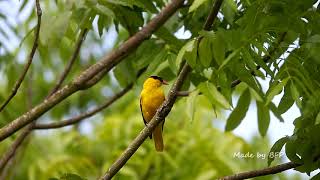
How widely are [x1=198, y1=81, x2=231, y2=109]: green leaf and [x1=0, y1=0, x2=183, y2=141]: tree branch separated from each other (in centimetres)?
82

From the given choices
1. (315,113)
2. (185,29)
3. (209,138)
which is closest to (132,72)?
(185,29)

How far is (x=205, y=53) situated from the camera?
3.19m

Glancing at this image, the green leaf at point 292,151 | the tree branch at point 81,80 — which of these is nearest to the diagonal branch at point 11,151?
the tree branch at point 81,80

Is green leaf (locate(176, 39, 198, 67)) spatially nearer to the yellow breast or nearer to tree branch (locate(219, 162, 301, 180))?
tree branch (locate(219, 162, 301, 180))

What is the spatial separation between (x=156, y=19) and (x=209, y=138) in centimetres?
341

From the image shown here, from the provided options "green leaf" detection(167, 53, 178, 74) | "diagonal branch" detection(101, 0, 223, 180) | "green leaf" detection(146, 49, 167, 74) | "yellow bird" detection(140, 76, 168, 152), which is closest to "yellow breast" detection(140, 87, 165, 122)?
"yellow bird" detection(140, 76, 168, 152)

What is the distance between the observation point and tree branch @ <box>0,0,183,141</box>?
3.75 m

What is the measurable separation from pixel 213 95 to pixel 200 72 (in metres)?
0.21

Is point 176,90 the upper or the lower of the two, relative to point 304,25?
lower

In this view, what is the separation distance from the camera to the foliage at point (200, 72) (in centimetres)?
317

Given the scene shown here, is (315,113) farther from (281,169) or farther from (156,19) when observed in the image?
(156,19)

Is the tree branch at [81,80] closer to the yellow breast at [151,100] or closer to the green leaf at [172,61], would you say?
the green leaf at [172,61]

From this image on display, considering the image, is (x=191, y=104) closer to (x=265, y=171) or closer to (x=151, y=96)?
(x=265, y=171)

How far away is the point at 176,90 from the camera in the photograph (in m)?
3.38
